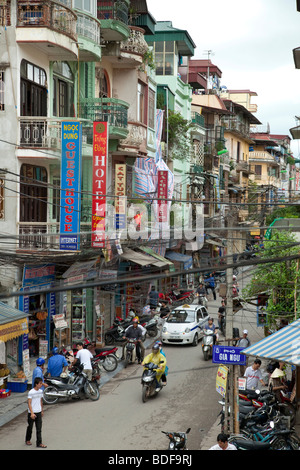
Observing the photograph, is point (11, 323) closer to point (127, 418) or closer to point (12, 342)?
point (12, 342)

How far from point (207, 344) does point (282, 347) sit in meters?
8.50

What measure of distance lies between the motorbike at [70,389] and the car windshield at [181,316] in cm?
866

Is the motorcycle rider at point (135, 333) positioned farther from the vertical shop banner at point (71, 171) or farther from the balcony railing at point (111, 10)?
the balcony railing at point (111, 10)

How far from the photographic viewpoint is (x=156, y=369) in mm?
16797

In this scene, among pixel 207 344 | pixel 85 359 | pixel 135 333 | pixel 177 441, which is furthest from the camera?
pixel 207 344

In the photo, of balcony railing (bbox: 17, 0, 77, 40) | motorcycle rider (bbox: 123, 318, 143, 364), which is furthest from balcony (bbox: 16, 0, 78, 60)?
motorcycle rider (bbox: 123, 318, 143, 364)

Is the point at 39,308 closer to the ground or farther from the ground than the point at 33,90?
closer to the ground

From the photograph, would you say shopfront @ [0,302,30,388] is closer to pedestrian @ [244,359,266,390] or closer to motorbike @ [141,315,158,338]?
pedestrian @ [244,359,266,390]

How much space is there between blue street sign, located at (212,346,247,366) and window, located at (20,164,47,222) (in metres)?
8.24

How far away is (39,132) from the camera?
61.3ft

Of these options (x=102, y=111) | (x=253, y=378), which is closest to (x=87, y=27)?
(x=102, y=111)

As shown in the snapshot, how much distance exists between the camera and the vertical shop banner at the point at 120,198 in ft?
74.6

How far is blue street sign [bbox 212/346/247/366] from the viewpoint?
12461 mm
